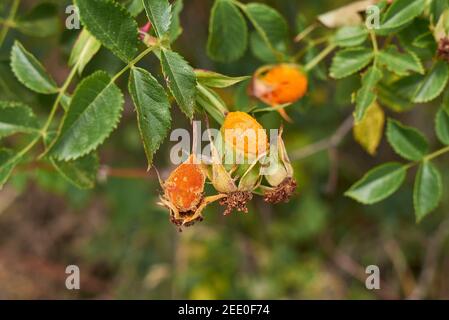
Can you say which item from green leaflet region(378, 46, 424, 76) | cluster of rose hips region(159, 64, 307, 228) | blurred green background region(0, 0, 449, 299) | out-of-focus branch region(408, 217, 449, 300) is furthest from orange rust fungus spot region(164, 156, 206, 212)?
out-of-focus branch region(408, 217, 449, 300)

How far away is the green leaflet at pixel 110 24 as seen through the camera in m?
1.12

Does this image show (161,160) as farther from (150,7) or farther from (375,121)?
(150,7)

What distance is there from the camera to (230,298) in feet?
8.48

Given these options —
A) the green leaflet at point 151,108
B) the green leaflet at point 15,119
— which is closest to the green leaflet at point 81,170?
the green leaflet at point 15,119

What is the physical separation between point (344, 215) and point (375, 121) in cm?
171

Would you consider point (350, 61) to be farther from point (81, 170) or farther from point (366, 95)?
point (81, 170)

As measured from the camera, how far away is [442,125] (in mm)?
1448

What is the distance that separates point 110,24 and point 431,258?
2.18m

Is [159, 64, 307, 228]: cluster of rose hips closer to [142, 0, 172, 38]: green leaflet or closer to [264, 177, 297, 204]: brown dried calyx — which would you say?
[264, 177, 297, 204]: brown dried calyx

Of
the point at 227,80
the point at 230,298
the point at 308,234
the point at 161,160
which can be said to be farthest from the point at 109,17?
the point at 308,234

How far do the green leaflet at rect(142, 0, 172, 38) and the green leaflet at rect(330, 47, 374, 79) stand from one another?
1.46ft

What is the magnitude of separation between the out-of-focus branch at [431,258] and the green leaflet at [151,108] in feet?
6.31

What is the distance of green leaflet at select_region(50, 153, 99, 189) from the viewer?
4.52 ft
